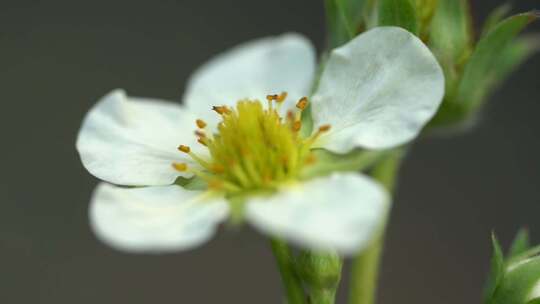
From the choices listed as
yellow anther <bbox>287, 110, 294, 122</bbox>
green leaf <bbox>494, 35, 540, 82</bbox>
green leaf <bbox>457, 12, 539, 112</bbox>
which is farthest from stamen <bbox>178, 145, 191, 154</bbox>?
green leaf <bbox>494, 35, 540, 82</bbox>

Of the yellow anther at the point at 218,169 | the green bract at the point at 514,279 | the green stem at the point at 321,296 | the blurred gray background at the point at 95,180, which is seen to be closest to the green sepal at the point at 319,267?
the green stem at the point at 321,296

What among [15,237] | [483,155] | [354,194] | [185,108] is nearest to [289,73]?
[185,108]

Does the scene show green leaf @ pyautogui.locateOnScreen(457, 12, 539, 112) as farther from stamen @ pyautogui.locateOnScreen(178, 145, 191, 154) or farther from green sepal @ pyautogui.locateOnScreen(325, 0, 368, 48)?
stamen @ pyautogui.locateOnScreen(178, 145, 191, 154)

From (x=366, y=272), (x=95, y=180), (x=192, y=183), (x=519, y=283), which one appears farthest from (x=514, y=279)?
(x=95, y=180)

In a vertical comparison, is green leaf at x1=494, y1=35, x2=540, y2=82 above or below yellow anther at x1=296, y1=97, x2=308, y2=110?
below

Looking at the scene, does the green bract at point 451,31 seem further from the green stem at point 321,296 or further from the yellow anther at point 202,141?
the green stem at point 321,296

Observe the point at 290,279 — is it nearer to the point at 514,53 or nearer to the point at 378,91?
the point at 378,91

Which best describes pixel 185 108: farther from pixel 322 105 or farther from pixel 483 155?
pixel 483 155
